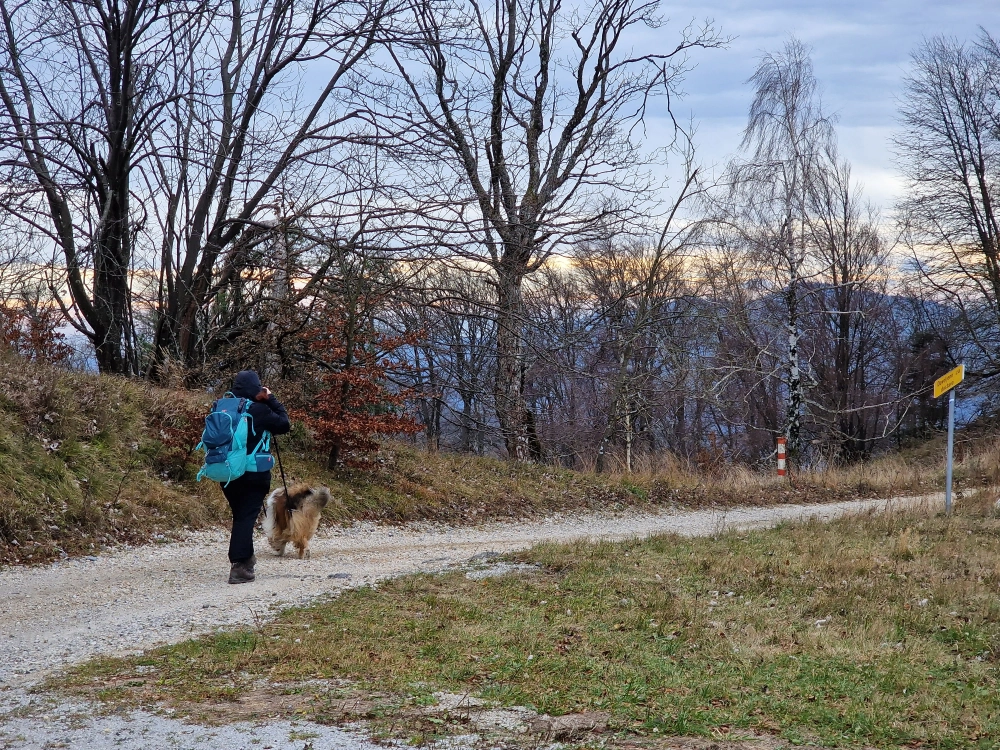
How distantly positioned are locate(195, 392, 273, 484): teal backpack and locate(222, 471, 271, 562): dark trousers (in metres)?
0.12

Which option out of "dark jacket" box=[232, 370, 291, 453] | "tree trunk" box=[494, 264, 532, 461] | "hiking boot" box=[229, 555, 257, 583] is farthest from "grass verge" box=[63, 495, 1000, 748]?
"tree trunk" box=[494, 264, 532, 461]

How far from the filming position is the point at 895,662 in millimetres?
5789

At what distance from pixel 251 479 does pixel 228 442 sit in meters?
0.47

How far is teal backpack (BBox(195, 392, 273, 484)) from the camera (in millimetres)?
8359

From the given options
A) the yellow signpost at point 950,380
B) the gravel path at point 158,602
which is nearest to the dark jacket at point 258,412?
the gravel path at point 158,602

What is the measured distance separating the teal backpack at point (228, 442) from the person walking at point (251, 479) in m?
0.07

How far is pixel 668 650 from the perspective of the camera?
20.1 ft

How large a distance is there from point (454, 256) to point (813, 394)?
3091cm

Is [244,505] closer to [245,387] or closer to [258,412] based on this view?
[258,412]

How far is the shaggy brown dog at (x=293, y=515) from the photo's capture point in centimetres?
954

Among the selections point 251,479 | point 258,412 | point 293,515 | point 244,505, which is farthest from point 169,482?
point 258,412

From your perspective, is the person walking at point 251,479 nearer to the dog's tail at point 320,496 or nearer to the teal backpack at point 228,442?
the teal backpack at point 228,442

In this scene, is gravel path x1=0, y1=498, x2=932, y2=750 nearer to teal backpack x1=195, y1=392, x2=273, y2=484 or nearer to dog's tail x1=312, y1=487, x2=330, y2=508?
dog's tail x1=312, y1=487, x2=330, y2=508

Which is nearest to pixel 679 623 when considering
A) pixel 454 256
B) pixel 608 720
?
pixel 608 720
